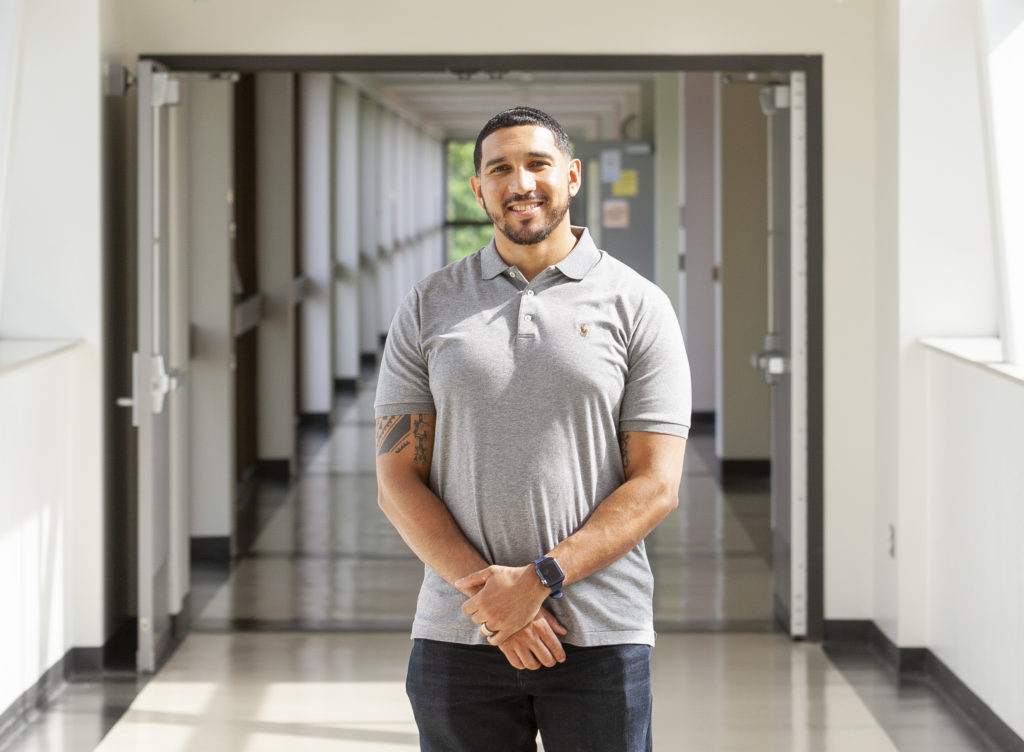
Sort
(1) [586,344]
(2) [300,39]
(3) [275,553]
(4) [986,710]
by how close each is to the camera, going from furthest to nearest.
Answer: (3) [275,553] < (2) [300,39] < (4) [986,710] < (1) [586,344]

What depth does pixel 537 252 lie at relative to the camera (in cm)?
206

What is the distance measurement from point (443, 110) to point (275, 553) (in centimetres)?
1298

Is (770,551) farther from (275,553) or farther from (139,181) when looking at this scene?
(139,181)

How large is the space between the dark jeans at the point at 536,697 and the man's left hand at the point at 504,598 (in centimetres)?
8

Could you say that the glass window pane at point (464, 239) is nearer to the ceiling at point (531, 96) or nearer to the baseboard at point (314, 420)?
the ceiling at point (531, 96)

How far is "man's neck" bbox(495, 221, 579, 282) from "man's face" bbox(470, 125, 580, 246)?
29mm

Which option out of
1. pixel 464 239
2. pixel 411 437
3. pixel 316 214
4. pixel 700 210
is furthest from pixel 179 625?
pixel 464 239

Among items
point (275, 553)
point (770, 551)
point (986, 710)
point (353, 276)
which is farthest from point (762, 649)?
point (353, 276)

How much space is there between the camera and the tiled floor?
3895 mm

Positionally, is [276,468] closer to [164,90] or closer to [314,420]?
[314,420]

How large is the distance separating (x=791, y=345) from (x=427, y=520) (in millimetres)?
3045

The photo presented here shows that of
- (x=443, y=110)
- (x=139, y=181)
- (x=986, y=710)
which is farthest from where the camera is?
(x=443, y=110)

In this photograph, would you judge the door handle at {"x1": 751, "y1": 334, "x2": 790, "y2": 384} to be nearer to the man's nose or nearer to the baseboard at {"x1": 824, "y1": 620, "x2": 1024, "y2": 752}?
the baseboard at {"x1": 824, "y1": 620, "x2": 1024, "y2": 752}

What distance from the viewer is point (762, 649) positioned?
15.6 feet
